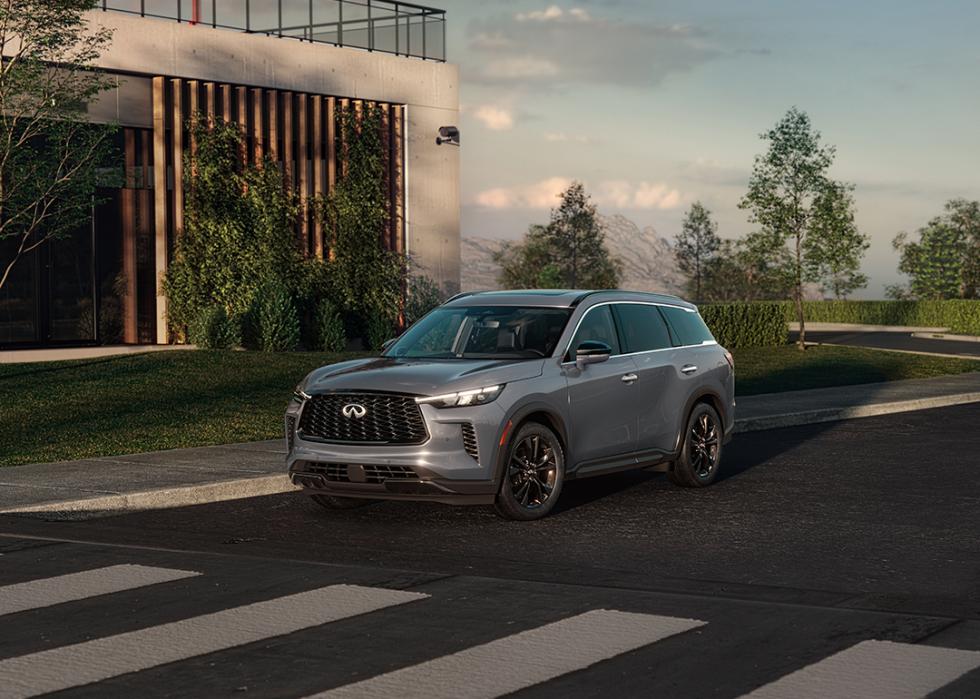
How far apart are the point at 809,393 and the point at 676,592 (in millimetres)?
16924

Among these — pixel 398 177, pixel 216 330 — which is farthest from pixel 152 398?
pixel 398 177

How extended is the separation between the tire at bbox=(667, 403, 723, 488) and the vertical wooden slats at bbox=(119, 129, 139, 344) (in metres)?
19.0

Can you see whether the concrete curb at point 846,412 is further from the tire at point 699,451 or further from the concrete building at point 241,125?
the concrete building at point 241,125

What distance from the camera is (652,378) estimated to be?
1314 centimetres

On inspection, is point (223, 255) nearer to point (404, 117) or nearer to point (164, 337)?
point (164, 337)

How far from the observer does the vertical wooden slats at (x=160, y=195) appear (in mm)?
30875

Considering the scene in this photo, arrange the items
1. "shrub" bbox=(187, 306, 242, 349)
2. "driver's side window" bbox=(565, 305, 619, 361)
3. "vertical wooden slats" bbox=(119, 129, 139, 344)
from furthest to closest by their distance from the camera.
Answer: "vertical wooden slats" bbox=(119, 129, 139, 344) < "shrub" bbox=(187, 306, 242, 349) < "driver's side window" bbox=(565, 305, 619, 361)

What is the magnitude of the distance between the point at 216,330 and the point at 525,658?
23245 mm

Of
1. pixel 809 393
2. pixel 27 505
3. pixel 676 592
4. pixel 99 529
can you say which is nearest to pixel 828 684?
pixel 676 592

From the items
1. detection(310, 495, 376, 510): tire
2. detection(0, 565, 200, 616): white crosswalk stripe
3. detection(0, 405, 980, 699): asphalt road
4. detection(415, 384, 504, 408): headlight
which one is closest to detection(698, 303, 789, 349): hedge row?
detection(0, 405, 980, 699): asphalt road

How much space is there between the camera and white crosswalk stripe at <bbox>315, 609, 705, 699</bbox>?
635cm

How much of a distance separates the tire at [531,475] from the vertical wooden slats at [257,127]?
22.2m

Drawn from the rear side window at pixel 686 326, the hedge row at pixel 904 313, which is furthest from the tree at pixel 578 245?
the rear side window at pixel 686 326

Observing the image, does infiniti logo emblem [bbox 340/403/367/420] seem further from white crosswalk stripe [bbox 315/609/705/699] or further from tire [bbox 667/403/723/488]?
white crosswalk stripe [bbox 315/609/705/699]
